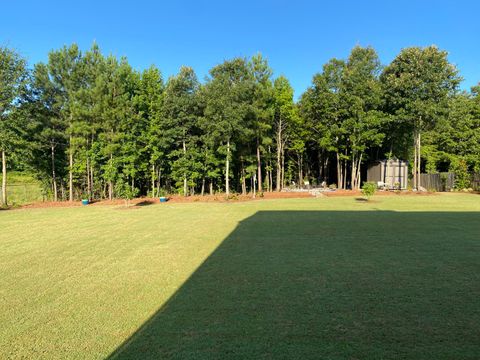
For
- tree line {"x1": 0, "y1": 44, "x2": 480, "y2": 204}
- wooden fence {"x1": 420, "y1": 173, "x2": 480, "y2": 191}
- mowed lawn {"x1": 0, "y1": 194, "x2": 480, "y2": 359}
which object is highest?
tree line {"x1": 0, "y1": 44, "x2": 480, "y2": 204}

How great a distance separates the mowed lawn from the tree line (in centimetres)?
1139

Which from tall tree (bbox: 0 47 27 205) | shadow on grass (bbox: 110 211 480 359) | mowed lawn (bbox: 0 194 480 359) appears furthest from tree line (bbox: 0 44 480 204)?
shadow on grass (bbox: 110 211 480 359)

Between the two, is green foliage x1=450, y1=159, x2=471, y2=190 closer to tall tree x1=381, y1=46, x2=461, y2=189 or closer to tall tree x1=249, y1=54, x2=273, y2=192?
tall tree x1=381, y1=46, x2=461, y2=189

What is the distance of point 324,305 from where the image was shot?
12.7 ft

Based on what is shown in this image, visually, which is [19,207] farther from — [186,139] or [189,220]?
[189,220]

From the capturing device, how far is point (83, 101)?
21359mm

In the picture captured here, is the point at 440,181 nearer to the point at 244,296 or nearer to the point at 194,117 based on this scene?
the point at 194,117

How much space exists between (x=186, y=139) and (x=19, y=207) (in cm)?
1141

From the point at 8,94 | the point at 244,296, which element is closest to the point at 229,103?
the point at 8,94

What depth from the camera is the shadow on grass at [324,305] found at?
2.91 meters

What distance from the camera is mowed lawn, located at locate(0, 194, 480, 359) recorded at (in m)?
2.98

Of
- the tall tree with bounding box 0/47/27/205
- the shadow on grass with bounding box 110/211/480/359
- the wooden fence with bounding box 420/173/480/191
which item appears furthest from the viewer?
the wooden fence with bounding box 420/173/480/191

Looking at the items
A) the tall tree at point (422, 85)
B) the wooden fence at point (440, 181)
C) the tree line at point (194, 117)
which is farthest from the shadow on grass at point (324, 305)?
the wooden fence at point (440, 181)

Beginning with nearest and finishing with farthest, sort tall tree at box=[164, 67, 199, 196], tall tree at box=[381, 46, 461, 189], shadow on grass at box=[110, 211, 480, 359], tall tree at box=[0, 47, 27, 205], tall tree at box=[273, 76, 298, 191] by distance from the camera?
shadow on grass at box=[110, 211, 480, 359] < tall tree at box=[0, 47, 27, 205] < tall tree at box=[164, 67, 199, 196] < tall tree at box=[381, 46, 461, 189] < tall tree at box=[273, 76, 298, 191]
